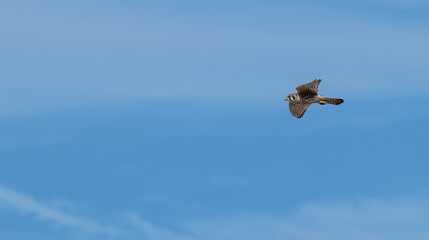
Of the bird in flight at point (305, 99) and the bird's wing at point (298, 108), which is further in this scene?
the bird's wing at point (298, 108)

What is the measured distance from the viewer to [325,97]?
88.2 meters

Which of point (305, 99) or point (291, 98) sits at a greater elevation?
point (291, 98)

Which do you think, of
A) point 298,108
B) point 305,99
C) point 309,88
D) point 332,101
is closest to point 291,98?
point 298,108

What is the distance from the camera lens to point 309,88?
88000mm

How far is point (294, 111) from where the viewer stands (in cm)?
9106

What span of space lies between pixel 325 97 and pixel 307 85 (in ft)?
9.45

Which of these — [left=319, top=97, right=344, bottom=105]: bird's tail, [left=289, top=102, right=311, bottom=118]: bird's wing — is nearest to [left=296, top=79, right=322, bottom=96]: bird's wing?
[left=319, top=97, right=344, bottom=105]: bird's tail

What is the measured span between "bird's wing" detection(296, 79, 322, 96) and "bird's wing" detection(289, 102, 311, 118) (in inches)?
74.7

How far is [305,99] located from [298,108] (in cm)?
168

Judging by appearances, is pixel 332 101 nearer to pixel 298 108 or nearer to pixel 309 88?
pixel 309 88

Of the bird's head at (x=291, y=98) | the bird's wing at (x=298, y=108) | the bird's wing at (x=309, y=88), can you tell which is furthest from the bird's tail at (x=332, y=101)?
the bird's head at (x=291, y=98)

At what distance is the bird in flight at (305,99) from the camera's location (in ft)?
288

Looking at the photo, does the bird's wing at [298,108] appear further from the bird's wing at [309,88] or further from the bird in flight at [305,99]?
the bird's wing at [309,88]

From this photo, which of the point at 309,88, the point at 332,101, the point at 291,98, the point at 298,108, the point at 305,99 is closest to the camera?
the point at 332,101
